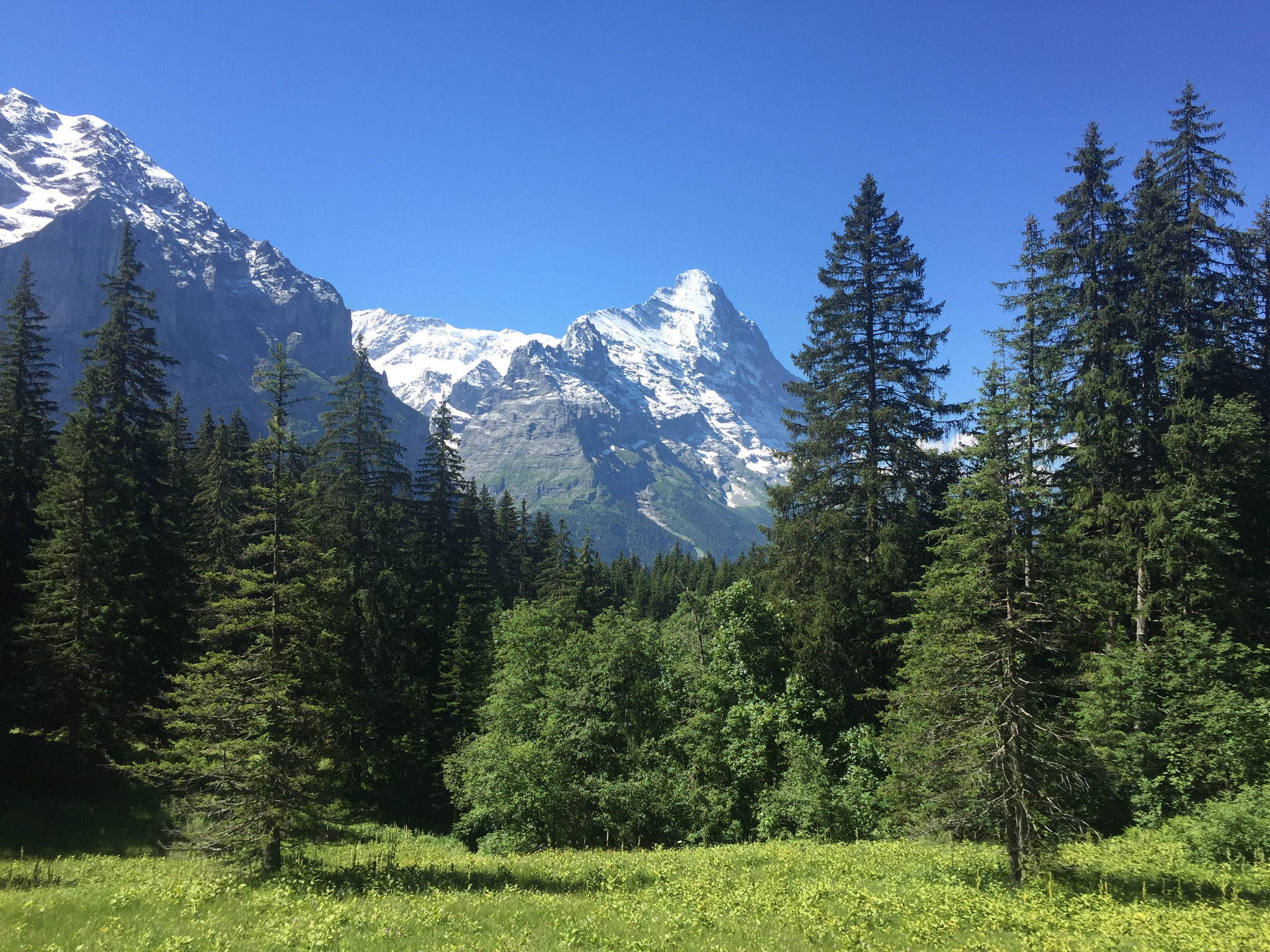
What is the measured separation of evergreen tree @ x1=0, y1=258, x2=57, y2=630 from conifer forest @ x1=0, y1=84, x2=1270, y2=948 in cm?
18

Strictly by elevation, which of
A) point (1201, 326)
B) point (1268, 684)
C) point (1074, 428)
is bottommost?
point (1268, 684)

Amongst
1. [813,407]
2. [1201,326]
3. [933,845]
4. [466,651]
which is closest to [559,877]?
[933,845]

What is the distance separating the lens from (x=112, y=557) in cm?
2483

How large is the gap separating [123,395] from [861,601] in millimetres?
33083

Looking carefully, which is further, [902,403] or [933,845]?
[902,403]

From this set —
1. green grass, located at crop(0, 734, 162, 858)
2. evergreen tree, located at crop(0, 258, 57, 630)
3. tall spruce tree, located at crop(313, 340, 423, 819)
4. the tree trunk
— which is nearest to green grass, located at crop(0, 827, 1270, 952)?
the tree trunk

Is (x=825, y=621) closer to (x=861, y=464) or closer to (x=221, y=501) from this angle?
(x=861, y=464)

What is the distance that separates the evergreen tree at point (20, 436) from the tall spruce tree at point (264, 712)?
17.3 metres

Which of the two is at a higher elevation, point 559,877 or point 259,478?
point 259,478

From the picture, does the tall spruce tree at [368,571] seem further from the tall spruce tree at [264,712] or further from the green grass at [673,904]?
the green grass at [673,904]

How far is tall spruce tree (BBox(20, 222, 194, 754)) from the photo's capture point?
76.9ft

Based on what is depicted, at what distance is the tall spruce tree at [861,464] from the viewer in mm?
22000

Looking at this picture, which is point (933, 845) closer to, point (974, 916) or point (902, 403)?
point (974, 916)

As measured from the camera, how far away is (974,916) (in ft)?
39.6
